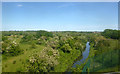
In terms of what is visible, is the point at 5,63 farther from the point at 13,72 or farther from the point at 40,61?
the point at 40,61

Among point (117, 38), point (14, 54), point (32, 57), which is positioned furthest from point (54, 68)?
point (117, 38)

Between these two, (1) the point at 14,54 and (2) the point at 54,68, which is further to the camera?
(1) the point at 14,54

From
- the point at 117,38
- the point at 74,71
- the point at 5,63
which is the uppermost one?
the point at 117,38

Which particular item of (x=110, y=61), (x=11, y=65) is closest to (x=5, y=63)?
(x=11, y=65)

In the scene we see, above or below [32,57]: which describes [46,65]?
below

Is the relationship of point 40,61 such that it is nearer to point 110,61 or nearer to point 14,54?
point 14,54

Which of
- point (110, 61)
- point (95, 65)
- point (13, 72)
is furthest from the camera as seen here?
point (13, 72)

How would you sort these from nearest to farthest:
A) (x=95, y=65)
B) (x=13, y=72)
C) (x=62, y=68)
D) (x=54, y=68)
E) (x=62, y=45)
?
(x=95, y=65), (x=13, y=72), (x=54, y=68), (x=62, y=68), (x=62, y=45)

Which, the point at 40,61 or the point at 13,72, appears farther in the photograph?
the point at 40,61

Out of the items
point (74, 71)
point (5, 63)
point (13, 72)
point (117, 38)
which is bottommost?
point (74, 71)

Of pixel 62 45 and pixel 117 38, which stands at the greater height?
pixel 117 38
